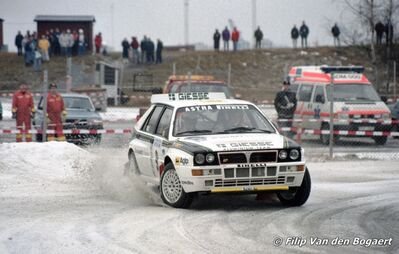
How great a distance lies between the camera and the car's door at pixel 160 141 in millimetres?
11711

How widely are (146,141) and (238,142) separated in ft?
6.55

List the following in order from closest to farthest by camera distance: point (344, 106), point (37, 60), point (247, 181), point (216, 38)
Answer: point (247, 181) < point (344, 106) < point (37, 60) < point (216, 38)

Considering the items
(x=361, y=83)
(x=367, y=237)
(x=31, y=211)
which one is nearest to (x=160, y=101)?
(x=31, y=211)

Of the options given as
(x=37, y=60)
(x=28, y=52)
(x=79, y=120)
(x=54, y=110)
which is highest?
(x=28, y=52)

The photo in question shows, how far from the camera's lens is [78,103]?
939 inches

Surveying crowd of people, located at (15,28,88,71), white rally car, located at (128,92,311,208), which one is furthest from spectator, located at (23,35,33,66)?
white rally car, located at (128,92,311,208)

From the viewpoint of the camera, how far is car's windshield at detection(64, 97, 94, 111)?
2362 cm

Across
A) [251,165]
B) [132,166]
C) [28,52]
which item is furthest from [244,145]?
[28,52]

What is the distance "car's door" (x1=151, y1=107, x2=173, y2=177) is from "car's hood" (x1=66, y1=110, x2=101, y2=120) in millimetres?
10543

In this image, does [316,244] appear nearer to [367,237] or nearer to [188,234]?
[367,237]

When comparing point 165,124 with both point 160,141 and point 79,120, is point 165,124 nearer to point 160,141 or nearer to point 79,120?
point 160,141

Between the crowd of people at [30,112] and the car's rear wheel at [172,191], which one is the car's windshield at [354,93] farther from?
the car's rear wheel at [172,191]

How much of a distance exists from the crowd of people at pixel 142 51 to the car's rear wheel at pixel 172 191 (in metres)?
37.0

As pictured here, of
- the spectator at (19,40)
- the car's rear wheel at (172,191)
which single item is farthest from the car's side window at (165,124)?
the spectator at (19,40)
